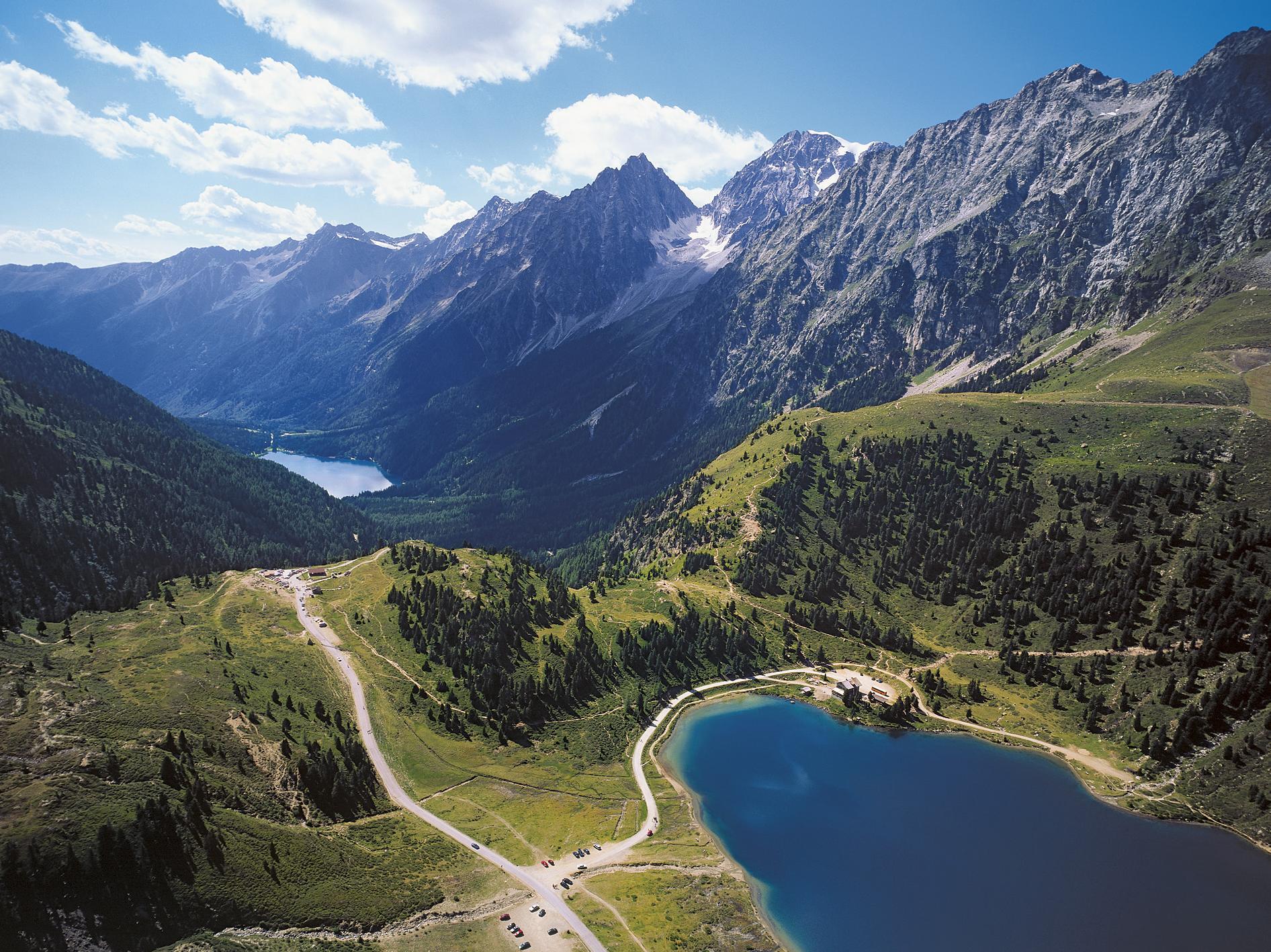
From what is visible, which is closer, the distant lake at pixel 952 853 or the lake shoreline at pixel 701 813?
the distant lake at pixel 952 853

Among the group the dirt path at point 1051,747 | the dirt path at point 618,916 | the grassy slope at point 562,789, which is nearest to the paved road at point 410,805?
the grassy slope at point 562,789

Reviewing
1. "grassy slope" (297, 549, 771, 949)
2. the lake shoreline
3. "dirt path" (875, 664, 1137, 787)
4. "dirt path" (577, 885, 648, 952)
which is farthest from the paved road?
"dirt path" (875, 664, 1137, 787)

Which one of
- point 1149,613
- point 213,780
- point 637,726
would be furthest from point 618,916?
point 1149,613

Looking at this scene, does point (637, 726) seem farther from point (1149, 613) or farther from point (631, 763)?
point (1149, 613)

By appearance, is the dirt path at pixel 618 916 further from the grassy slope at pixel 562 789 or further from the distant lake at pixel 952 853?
the distant lake at pixel 952 853

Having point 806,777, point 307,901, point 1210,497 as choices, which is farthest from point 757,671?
A: point 1210,497

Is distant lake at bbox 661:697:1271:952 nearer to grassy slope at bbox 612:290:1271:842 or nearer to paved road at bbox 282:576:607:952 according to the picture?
grassy slope at bbox 612:290:1271:842
